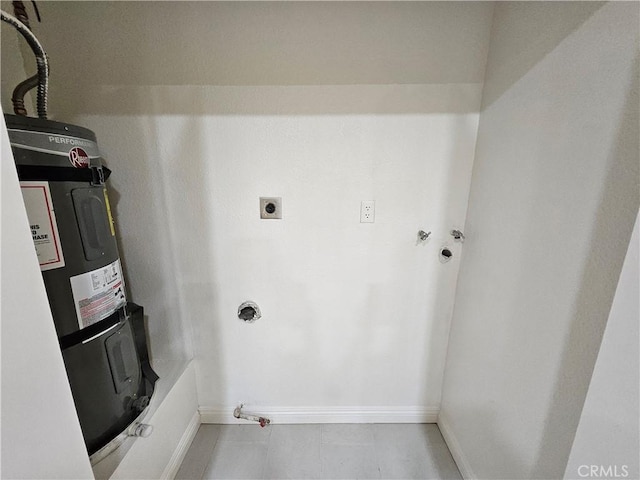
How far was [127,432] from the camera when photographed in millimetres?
941

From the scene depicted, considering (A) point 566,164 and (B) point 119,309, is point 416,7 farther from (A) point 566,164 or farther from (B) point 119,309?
(B) point 119,309

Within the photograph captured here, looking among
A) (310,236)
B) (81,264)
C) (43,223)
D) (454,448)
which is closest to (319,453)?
(454,448)

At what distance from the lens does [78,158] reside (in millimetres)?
779

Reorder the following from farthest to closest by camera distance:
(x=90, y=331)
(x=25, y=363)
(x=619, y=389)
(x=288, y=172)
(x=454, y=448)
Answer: (x=454, y=448) < (x=288, y=172) < (x=90, y=331) < (x=619, y=389) < (x=25, y=363)

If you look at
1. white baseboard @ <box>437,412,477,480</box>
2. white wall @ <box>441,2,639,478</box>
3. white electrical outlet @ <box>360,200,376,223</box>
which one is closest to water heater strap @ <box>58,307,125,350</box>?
white electrical outlet @ <box>360,200,376,223</box>

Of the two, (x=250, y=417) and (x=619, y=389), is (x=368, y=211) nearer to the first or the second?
(x=619, y=389)

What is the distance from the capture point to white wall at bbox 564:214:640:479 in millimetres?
551

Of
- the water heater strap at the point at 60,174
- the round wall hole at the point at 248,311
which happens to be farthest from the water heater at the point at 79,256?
the round wall hole at the point at 248,311

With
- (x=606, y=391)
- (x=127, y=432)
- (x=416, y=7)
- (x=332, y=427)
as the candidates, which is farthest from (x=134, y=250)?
(x=606, y=391)

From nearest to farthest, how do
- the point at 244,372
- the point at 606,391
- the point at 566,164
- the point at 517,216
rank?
the point at 606,391
the point at 566,164
the point at 517,216
the point at 244,372

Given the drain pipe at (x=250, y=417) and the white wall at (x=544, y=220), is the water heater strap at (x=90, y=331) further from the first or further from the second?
the white wall at (x=544, y=220)

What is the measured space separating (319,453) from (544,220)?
1.44 meters

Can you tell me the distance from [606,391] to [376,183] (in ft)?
3.11

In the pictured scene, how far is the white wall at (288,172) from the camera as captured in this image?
3.40ft
